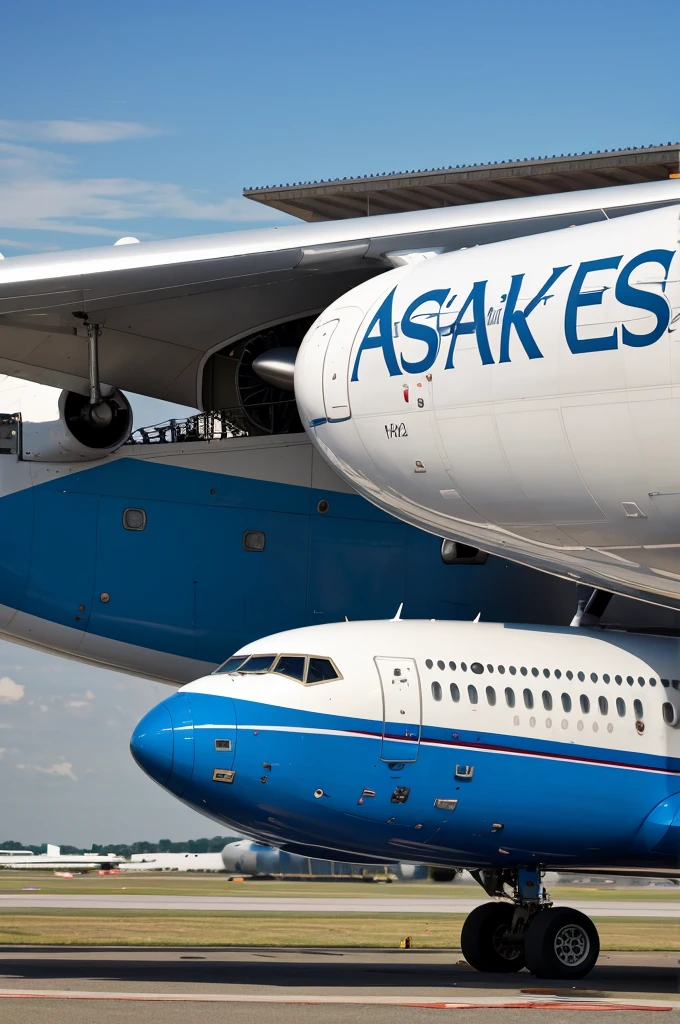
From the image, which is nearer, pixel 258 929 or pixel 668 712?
pixel 668 712

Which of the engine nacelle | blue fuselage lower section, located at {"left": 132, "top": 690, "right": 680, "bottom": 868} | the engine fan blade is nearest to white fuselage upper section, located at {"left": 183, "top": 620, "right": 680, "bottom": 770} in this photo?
blue fuselage lower section, located at {"left": 132, "top": 690, "right": 680, "bottom": 868}

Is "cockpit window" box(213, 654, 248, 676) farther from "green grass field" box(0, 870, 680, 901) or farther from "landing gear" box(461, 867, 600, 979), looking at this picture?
"green grass field" box(0, 870, 680, 901)

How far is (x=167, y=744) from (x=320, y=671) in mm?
2244

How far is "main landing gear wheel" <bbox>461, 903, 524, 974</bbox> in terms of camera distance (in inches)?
809

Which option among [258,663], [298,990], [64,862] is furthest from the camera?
[64,862]

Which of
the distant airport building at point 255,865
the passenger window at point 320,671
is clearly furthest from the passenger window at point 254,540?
the distant airport building at point 255,865

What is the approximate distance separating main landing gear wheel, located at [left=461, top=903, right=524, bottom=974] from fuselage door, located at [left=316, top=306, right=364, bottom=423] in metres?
8.38

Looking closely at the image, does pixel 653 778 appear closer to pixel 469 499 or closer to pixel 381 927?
pixel 469 499

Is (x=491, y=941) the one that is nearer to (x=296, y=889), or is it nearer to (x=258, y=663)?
Result: (x=258, y=663)

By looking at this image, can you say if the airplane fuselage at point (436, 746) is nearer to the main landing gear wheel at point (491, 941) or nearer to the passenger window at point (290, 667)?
the passenger window at point (290, 667)

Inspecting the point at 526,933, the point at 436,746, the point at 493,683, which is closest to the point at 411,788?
the point at 436,746

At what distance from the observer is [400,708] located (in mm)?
17891

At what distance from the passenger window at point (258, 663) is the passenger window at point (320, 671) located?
0.54 metres

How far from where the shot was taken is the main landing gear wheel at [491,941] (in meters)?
20.5
